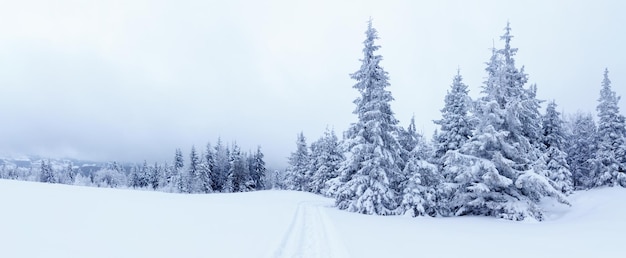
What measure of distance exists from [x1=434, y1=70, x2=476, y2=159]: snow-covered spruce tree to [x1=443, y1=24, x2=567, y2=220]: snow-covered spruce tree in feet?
12.6

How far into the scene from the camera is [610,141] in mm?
37500

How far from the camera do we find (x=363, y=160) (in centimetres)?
2575

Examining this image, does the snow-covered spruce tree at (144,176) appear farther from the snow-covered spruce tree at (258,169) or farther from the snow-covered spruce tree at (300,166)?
the snow-covered spruce tree at (300,166)

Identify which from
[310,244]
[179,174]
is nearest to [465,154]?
[310,244]

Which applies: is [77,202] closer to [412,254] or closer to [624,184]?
[412,254]

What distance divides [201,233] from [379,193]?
1506cm

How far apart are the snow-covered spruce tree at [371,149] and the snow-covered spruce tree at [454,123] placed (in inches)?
162

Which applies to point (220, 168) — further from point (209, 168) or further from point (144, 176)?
point (144, 176)

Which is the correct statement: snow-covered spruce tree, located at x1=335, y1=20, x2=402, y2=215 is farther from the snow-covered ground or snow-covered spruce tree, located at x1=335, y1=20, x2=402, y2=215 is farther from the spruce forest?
the snow-covered ground

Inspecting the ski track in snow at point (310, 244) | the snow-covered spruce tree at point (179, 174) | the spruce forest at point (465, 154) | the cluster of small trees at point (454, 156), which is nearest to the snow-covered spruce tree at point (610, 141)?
the spruce forest at point (465, 154)

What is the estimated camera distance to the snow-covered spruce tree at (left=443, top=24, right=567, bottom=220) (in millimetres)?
19422

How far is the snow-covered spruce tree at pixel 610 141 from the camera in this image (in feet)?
121

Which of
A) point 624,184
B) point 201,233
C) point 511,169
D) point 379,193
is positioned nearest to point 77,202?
point 201,233

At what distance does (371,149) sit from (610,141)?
32.4 metres
